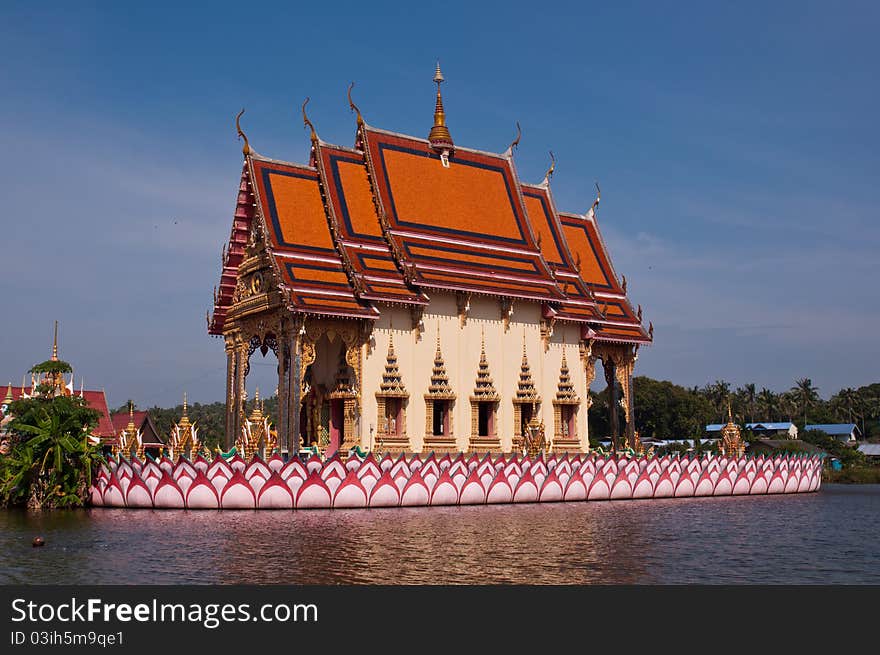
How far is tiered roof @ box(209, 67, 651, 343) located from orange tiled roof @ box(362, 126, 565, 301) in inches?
1.8

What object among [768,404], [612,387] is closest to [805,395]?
[768,404]

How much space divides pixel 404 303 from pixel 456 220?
456cm

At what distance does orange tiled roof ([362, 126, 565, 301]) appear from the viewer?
98.8 feet

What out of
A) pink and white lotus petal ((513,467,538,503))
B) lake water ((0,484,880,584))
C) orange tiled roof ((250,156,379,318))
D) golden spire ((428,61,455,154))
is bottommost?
lake water ((0,484,880,584))

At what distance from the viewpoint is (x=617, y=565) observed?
1291cm

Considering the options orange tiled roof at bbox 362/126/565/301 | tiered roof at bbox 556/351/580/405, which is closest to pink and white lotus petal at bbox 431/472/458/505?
orange tiled roof at bbox 362/126/565/301

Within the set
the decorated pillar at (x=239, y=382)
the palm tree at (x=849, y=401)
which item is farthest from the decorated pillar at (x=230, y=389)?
the palm tree at (x=849, y=401)

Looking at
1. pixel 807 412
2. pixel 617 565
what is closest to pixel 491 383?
pixel 617 565

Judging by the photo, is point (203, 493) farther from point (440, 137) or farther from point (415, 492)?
point (440, 137)

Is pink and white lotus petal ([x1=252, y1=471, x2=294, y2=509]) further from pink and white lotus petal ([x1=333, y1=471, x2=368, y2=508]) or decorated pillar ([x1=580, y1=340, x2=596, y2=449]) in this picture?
decorated pillar ([x1=580, y1=340, x2=596, y2=449])

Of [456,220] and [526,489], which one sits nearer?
[526,489]

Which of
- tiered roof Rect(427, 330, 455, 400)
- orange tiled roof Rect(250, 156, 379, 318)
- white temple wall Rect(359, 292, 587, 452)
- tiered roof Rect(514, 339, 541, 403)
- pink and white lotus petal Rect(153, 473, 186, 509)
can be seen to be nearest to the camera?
pink and white lotus petal Rect(153, 473, 186, 509)

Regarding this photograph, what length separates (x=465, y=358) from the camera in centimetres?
3041

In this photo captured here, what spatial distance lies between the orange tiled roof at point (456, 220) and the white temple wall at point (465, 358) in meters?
Answer: 0.82
